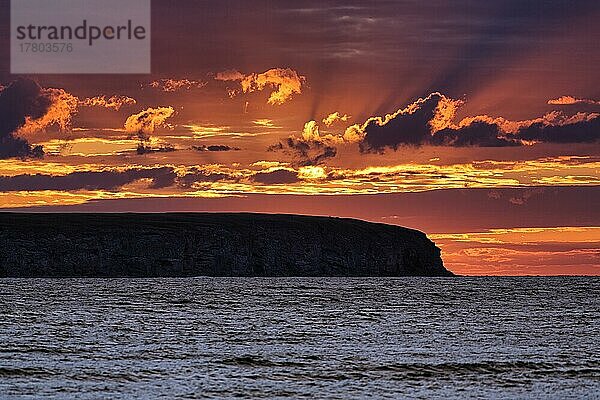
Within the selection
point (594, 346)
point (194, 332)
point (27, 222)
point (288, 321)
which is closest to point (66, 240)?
point (27, 222)

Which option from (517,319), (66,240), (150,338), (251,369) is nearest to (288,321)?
(517,319)

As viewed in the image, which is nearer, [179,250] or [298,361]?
[298,361]

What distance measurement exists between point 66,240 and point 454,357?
468 feet

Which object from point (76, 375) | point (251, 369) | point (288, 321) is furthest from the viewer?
point (288, 321)

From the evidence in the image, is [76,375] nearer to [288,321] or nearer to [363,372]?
[363,372]

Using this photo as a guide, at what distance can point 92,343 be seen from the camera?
36.0 metres

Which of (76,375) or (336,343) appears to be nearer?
(76,375)

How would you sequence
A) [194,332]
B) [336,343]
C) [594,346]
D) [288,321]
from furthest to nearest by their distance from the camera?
[288,321] → [194,332] → [336,343] → [594,346]

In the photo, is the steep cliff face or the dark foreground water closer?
the dark foreground water

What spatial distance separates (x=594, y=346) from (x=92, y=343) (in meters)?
16.7

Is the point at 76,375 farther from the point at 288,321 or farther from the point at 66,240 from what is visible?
the point at 66,240

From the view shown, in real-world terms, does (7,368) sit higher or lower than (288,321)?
higher

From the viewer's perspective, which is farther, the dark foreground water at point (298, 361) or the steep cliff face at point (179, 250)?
the steep cliff face at point (179, 250)

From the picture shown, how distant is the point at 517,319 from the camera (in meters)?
58.5
